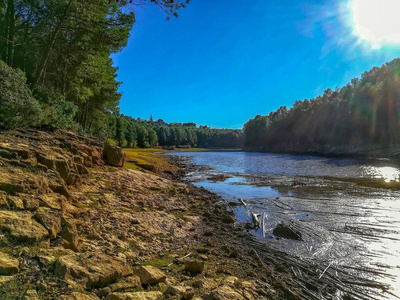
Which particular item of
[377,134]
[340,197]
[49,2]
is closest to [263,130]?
[377,134]

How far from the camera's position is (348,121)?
78.6 metres

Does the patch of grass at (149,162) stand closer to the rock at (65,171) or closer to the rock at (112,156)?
the rock at (112,156)

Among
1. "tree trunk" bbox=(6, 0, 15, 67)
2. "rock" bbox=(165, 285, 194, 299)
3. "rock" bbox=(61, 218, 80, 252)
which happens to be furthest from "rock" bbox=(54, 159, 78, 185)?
"tree trunk" bbox=(6, 0, 15, 67)

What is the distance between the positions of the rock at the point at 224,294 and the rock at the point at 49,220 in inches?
139

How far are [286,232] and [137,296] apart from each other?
776 centimetres

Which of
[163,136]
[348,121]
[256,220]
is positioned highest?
[348,121]

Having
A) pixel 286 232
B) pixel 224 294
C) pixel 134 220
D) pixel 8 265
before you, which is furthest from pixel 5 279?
pixel 286 232

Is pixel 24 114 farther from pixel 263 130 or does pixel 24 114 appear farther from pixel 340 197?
pixel 263 130

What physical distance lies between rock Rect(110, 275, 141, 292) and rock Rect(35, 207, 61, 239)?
70.7 inches

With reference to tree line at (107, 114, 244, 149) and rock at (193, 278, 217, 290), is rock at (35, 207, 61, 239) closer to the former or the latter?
rock at (193, 278, 217, 290)

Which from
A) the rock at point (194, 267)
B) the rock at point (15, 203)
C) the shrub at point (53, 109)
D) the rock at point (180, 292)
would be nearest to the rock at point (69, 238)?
the rock at point (15, 203)

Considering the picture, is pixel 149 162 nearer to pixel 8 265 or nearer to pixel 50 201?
pixel 50 201

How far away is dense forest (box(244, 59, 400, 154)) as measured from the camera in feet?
213

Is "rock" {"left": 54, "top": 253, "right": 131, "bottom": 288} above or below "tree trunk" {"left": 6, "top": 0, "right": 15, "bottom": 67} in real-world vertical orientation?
below
